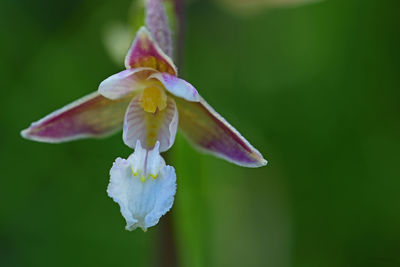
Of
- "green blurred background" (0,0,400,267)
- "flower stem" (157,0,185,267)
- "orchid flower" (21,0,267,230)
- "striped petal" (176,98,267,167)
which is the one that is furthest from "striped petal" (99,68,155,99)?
"green blurred background" (0,0,400,267)

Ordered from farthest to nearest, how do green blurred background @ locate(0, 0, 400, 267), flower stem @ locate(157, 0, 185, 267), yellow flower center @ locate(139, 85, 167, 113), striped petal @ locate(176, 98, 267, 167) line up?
green blurred background @ locate(0, 0, 400, 267), flower stem @ locate(157, 0, 185, 267), yellow flower center @ locate(139, 85, 167, 113), striped petal @ locate(176, 98, 267, 167)

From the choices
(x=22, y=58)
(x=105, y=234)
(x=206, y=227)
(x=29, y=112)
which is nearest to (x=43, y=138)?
(x=206, y=227)

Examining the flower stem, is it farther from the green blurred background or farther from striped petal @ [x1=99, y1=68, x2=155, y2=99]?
Answer: the green blurred background

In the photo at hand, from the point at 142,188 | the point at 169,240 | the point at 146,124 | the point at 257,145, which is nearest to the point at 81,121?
the point at 146,124

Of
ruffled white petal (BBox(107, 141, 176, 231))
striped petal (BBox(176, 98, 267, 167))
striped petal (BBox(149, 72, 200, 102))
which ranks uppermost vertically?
striped petal (BBox(149, 72, 200, 102))

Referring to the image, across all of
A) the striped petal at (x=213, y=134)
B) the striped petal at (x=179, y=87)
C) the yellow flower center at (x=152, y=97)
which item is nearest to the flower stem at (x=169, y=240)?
the striped petal at (x=213, y=134)

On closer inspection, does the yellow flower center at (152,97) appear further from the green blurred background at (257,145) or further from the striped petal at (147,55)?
the green blurred background at (257,145)

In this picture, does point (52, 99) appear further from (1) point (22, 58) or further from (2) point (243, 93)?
(2) point (243, 93)

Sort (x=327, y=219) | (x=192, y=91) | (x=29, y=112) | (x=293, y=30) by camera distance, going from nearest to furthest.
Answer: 1. (x=192, y=91)
2. (x=327, y=219)
3. (x=29, y=112)
4. (x=293, y=30)
